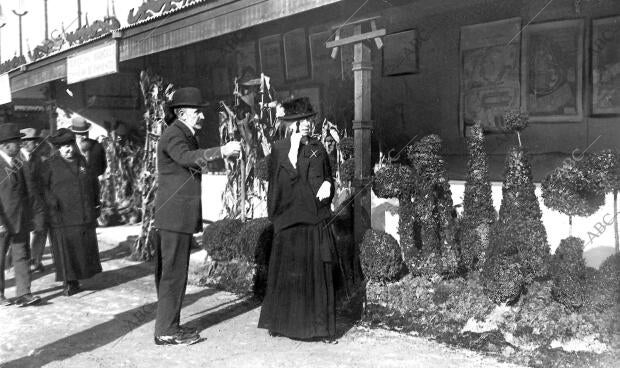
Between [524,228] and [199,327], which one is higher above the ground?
[524,228]

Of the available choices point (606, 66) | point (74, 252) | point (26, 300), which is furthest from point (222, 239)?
point (606, 66)

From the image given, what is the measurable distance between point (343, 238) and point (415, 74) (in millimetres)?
2771

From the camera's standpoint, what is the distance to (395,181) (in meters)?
5.50

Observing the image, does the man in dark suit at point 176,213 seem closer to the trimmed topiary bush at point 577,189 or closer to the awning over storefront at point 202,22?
the awning over storefront at point 202,22

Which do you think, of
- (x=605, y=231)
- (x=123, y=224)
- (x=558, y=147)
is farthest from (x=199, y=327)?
(x=123, y=224)

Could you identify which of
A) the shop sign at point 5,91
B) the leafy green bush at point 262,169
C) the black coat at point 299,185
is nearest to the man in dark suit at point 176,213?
the black coat at point 299,185

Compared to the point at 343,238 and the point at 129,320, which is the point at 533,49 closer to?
A: the point at 343,238

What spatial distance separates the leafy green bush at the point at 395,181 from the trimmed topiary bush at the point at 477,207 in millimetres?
547

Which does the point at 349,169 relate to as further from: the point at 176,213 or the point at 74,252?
the point at 74,252

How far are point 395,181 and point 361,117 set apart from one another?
658mm

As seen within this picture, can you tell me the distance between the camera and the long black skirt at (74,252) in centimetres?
669

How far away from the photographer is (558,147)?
20.9 ft

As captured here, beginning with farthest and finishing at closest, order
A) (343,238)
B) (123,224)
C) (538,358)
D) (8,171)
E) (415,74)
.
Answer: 1. (123,224)
2. (415,74)
3. (8,171)
4. (343,238)
5. (538,358)

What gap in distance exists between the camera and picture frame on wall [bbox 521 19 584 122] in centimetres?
611
